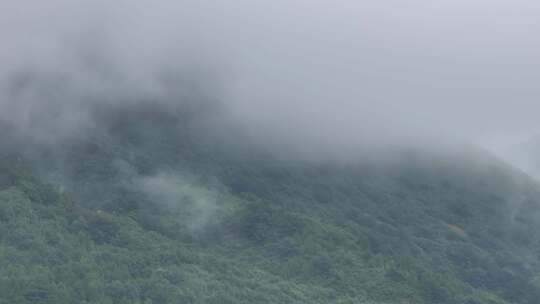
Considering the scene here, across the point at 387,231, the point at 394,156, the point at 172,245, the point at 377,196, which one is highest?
the point at 394,156

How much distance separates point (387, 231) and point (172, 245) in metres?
19.2

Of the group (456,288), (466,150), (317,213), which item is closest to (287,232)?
(317,213)

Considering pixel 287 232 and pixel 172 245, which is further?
pixel 287 232

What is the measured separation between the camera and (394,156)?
105 meters

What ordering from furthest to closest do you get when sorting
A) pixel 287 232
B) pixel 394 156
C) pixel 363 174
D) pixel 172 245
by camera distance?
1. pixel 394 156
2. pixel 363 174
3. pixel 287 232
4. pixel 172 245

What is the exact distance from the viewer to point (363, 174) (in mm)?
98062

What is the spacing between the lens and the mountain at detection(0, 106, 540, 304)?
6794 centimetres

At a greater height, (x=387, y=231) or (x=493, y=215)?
(x=493, y=215)

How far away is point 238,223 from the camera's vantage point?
81062 mm

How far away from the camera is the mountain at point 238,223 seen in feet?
223

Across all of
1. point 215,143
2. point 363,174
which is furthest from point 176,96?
point 363,174

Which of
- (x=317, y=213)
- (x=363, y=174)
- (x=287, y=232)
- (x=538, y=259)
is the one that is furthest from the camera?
(x=363, y=174)

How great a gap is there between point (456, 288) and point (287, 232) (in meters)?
12.2

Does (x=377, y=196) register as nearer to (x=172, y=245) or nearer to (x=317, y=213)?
(x=317, y=213)
